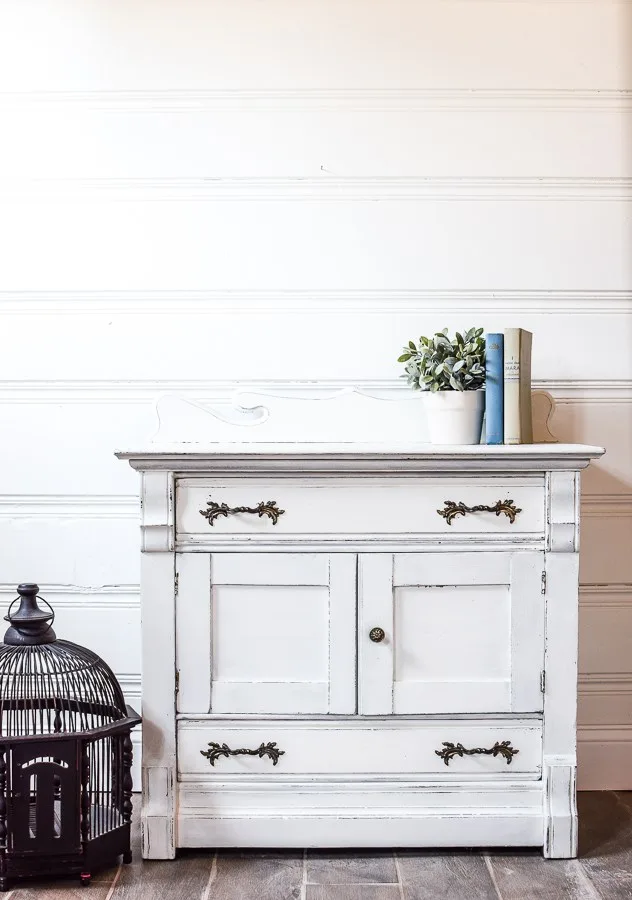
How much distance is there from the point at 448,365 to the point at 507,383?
0.50 feet

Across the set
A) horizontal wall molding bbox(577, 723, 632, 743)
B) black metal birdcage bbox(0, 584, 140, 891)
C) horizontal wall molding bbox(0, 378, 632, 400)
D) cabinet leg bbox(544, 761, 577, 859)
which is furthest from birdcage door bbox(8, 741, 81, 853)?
horizontal wall molding bbox(577, 723, 632, 743)

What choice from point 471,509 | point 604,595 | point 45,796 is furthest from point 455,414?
point 45,796

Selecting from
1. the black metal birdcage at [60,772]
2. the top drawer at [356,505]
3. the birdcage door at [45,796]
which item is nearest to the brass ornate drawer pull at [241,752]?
the black metal birdcage at [60,772]

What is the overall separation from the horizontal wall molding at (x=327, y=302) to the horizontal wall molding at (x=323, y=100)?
1.70 ft

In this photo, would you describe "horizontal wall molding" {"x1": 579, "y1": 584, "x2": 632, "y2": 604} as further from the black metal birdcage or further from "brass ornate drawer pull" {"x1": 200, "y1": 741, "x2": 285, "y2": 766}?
the black metal birdcage

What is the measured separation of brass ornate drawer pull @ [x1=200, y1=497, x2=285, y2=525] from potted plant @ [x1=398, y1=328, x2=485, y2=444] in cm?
48

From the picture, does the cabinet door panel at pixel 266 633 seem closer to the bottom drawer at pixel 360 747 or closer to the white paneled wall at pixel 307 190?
the bottom drawer at pixel 360 747

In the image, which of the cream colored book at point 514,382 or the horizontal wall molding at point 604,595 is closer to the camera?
the cream colored book at point 514,382

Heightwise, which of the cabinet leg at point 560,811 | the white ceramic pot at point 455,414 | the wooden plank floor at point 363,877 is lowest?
the wooden plank floor at point 363,877

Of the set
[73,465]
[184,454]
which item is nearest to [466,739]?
[184,454]

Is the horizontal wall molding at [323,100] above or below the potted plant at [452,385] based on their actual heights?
Result: above

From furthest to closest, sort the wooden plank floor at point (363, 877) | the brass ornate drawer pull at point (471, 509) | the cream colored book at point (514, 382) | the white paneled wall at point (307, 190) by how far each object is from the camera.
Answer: the white paneled wall at point (307, 190) → the cream colored book at point (514, 382) → the brass ornate drawer pull at point (471, 509) → the wooden plank floor at point (363, 877)

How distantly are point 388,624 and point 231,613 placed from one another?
1.19ft

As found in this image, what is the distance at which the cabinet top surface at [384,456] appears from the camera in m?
1.85
